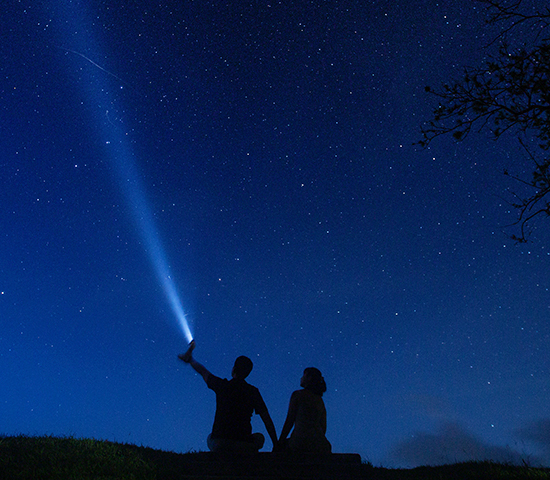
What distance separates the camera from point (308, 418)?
724 cm

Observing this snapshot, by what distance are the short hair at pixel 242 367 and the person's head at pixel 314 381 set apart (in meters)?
0.92

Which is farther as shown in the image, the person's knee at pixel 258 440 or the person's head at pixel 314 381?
the person's head at pixel 314 381

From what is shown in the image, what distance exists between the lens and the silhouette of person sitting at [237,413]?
22.9ft

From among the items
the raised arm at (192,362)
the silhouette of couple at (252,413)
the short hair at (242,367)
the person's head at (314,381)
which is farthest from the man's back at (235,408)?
the person's head at (314,381)

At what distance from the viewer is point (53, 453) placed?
823 centimetres

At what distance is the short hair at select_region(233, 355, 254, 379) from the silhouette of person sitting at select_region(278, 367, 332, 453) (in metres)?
0.84

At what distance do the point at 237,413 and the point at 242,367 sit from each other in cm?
69

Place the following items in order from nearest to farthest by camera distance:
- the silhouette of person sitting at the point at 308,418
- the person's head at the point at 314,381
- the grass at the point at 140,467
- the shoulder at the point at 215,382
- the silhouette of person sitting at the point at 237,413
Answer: the grass at the point at 140,467 < the silhouette of person sitting at the point at 237,413 < the silhouette of person sitting at the point at 308,418 < the shoulder at the point at 215,382 < the person's head at the point at 314,381

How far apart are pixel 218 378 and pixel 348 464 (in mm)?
2370

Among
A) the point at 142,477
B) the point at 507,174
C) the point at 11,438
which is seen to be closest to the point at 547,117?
the point at 507,174

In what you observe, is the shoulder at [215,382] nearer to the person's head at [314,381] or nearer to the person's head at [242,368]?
the person's head at [242,368]

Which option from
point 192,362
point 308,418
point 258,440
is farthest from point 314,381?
point 192,362

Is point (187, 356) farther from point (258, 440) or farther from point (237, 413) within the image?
point (258, 440)

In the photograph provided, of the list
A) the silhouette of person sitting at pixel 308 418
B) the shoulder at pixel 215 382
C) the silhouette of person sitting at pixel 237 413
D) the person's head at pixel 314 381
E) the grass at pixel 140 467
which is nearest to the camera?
the grass at pixel 140 467
